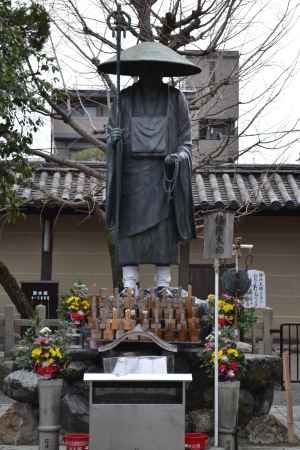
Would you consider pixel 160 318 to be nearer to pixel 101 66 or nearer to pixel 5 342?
pixel 101 66

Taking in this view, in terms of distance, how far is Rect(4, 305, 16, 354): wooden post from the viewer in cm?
1394

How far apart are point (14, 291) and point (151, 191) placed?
233 inches

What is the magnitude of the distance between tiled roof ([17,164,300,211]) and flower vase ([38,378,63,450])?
24.5 ft

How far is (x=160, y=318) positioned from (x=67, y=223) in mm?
9101

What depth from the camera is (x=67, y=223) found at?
1772cm

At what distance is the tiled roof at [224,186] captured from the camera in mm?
16906

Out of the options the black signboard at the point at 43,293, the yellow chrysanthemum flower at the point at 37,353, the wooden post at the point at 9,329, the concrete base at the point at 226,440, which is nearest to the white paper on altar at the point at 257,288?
the black signboard at the point at 43,293

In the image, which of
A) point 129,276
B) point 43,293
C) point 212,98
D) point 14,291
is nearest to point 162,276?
point 129,276

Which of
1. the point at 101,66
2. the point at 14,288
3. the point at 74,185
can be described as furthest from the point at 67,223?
the point at 101,66

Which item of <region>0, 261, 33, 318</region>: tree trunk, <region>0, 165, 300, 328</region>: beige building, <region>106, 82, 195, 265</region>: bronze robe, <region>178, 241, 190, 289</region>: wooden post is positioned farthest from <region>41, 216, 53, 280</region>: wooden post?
<region>106, 82, 195, 265</region>: bronze robe

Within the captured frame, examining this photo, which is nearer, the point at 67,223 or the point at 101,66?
the point at 101,66

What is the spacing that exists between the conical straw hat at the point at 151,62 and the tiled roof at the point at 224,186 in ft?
20.1

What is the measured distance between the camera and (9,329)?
14.0 metres

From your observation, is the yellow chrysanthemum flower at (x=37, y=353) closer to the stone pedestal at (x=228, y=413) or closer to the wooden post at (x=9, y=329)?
the stone pedestal at (x=228, y=413)
